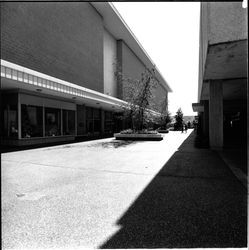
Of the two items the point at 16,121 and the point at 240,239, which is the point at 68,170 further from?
the point at 16,121

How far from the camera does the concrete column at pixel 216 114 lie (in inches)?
480

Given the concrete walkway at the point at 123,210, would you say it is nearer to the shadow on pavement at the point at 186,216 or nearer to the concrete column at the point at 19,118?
the shadow on pavement at the point at 186,216

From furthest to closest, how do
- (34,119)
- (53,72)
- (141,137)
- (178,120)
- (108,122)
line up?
1. (178,120)
2. (108,122)
3. (53,72)
4. (141,137)
5. (34,119)

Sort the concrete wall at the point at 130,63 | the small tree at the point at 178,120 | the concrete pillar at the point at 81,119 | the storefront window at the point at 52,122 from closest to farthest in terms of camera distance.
A: the storefront window at the point at 52,122
the concrete pillar at the point at 81,119
the concrete wall at the point at 130,63
the small tree at the point at 178,120

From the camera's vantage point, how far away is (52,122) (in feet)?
59.5

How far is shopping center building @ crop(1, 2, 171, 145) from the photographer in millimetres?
14727

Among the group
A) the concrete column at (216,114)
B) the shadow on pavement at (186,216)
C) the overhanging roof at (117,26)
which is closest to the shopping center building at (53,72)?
the overhanging roof at (117,26)

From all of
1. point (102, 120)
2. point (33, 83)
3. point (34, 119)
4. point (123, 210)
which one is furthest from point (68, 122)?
point (123, 210)

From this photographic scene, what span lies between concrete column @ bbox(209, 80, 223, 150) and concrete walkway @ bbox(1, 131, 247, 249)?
5.89 metres

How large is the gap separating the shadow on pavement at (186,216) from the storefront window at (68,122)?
15.5 m

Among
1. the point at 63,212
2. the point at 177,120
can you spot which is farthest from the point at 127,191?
the point at 177,120

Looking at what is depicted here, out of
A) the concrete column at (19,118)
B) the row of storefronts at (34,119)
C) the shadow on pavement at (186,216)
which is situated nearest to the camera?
the shadow on pavement at (186,216)

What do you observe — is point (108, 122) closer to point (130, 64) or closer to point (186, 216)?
point (130, 64)

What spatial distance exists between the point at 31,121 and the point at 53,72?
7119 mm
